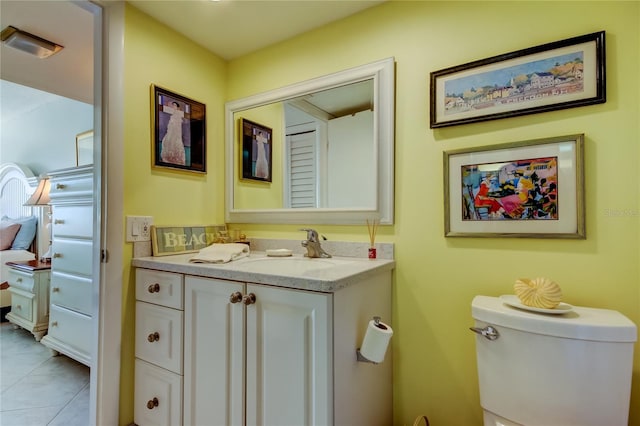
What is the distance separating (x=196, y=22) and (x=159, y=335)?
1.59 meters

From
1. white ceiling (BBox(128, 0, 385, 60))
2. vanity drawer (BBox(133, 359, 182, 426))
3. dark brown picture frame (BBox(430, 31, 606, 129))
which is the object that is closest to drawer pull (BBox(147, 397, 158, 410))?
vanity drawer (BBox(133, 359, 182, 426))

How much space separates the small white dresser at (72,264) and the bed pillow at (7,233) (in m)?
1.83

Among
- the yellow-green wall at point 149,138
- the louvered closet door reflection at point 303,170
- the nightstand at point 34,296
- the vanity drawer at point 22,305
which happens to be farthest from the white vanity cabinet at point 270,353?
the vanity drawer at point 22,305

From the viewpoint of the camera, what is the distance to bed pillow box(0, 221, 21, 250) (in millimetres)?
3336

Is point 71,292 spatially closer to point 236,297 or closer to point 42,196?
point 42,196

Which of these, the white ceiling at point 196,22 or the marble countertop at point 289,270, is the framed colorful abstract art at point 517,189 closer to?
the marble countertop at point 289,270

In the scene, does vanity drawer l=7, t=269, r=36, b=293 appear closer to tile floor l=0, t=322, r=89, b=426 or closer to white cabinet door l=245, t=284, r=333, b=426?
tile floor l=0, t=322, r=89, b=426

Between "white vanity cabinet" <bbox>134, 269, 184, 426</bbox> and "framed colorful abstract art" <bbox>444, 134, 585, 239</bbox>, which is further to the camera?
"white vanity cabinet" <bbox>134, 269, 184, 426</bbox>

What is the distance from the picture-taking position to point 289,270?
3.84 ft

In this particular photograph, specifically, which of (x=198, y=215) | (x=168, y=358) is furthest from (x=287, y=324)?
(x=198, y=215)

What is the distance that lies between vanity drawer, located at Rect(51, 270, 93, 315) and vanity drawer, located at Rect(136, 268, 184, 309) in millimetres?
826

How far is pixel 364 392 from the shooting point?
1.14m

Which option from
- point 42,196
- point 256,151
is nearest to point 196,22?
point 256,151

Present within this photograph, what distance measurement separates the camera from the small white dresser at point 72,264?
2.01 metres
